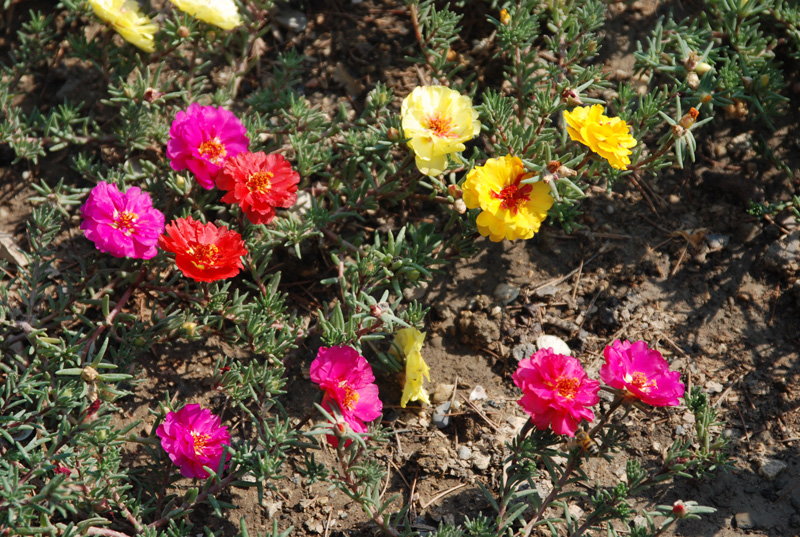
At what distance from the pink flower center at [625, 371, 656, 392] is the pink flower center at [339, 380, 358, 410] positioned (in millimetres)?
1031

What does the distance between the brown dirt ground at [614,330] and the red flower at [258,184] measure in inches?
27.5

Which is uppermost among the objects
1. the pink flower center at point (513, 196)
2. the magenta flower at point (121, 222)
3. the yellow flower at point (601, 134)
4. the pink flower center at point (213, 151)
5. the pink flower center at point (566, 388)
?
the yellow flower at point (601, 134)

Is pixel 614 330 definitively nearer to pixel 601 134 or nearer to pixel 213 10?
pixel 601 134

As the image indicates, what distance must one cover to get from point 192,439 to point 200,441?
0.15 ft

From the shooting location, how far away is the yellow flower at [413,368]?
2762 mm

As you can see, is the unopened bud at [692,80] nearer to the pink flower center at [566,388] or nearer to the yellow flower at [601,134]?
the yellow flower at [601,134]

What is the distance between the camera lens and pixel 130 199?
2.77 m

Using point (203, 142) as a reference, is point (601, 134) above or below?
above

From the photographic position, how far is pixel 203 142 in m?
2.90

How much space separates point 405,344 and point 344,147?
99 cm

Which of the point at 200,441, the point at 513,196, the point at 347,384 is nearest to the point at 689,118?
the point at 513,196

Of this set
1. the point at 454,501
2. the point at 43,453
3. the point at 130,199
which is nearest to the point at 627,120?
the point at 454,501

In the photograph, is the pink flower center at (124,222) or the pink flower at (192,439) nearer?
the pink flower at (192,439)

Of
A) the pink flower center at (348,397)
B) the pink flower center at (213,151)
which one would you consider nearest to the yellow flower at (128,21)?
the pink flower center at (213,151)
